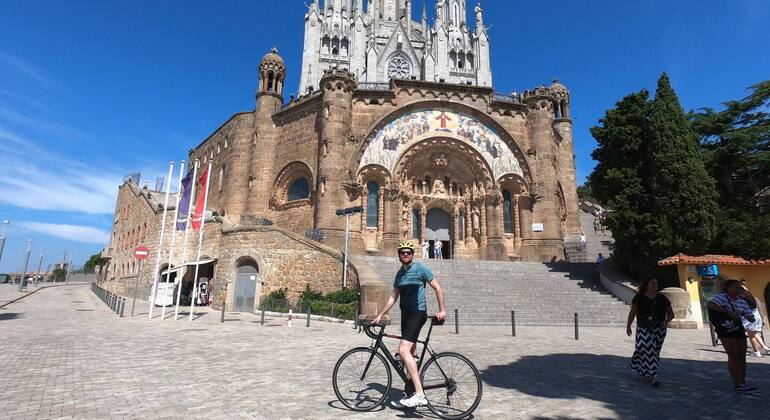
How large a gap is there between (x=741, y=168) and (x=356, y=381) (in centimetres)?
2065

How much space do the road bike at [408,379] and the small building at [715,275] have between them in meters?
13.3

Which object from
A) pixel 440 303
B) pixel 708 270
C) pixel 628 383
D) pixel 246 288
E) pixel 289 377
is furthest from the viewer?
pixel 246 288

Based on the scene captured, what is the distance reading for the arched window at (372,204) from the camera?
79.4 feet

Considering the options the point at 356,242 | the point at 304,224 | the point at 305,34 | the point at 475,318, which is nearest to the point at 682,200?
the point at 475,318

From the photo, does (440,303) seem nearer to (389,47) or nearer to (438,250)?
(438,250)

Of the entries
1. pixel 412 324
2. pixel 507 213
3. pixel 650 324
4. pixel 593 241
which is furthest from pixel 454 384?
pixel 593 241

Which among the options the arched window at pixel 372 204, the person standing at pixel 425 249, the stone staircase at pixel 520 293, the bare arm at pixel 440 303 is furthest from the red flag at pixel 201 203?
the bare arm at pixel 440 303

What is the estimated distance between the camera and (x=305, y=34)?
58.0 metres

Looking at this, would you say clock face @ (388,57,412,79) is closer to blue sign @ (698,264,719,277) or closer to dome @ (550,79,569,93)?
dome @ (550,79,569,93)

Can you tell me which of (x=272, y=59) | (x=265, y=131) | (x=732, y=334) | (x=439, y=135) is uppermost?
(x=272, y=59)

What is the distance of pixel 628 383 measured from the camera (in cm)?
574

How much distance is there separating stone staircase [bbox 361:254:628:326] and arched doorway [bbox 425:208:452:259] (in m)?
6.35

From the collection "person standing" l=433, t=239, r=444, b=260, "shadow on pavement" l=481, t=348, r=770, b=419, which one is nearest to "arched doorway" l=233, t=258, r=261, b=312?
"person standing" l=433, t=239, r=444, b=260

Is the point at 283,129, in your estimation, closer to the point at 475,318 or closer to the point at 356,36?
the point at 475,318
